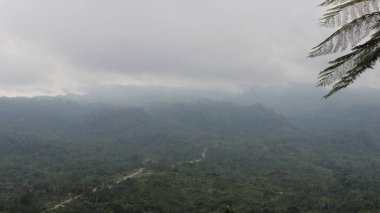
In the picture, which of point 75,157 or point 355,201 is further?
point 75,157

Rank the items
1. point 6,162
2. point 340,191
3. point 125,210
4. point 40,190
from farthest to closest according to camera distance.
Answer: point 6,162 → point 340,191 → point 40,190 → point 125,210

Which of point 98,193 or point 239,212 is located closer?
point 239,212

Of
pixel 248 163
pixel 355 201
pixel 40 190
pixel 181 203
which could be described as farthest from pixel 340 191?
pixel 40 190

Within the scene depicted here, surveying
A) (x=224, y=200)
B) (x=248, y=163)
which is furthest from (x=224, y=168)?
(x=224, y=200)

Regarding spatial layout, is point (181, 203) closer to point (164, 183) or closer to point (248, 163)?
point (164, 183)

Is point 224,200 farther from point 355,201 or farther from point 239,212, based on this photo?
point 355,201

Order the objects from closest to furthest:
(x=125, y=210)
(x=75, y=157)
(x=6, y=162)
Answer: (x=125, y=210), (x=6, y=162), (x=75, y=157)

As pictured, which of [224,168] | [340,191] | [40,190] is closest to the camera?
[40,190]

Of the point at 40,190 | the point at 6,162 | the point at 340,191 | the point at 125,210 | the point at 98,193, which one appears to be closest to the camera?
the point at 125,210
